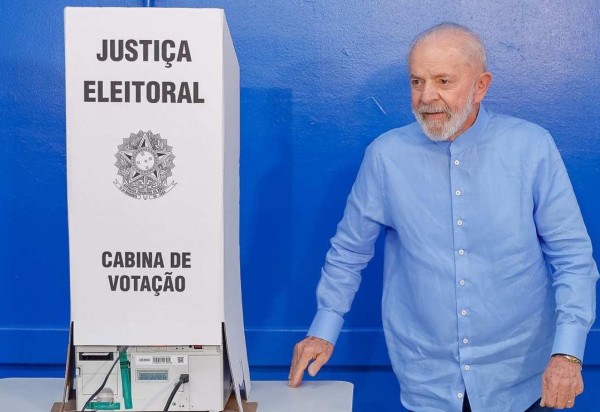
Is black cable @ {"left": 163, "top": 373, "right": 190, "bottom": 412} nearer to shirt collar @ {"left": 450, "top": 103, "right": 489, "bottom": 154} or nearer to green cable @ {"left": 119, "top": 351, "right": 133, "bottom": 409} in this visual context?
green cable @ {"left": 119, "top": 351, "right": 133, "bottom": 409}

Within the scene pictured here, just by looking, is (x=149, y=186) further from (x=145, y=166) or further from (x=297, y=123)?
(x=297, y=123)

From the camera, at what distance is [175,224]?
1.54 meters

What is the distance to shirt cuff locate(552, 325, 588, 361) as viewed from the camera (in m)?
1.65

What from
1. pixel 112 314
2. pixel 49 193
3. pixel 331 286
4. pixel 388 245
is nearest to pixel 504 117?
pixel 388 245

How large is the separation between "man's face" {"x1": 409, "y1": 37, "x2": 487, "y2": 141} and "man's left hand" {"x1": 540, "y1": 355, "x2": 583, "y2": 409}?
21.4 inches

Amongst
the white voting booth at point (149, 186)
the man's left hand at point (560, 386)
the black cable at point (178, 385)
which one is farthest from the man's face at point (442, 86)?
the black cable at point (178, 385)

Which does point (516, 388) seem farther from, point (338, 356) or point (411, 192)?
point (338, 356)

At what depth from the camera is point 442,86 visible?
69.1 inches

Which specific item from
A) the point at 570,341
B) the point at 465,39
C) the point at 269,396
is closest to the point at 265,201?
the point at 269,396

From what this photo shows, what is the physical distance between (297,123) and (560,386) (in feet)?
3.45

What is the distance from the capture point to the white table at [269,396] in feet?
5.53

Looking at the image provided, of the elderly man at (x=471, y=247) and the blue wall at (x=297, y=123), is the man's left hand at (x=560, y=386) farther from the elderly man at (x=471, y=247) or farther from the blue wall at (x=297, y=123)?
the blue wall at (x=297, y=123)

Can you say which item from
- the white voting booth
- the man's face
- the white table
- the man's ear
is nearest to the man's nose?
the man's face

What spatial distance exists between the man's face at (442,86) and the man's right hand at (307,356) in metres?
0.53
